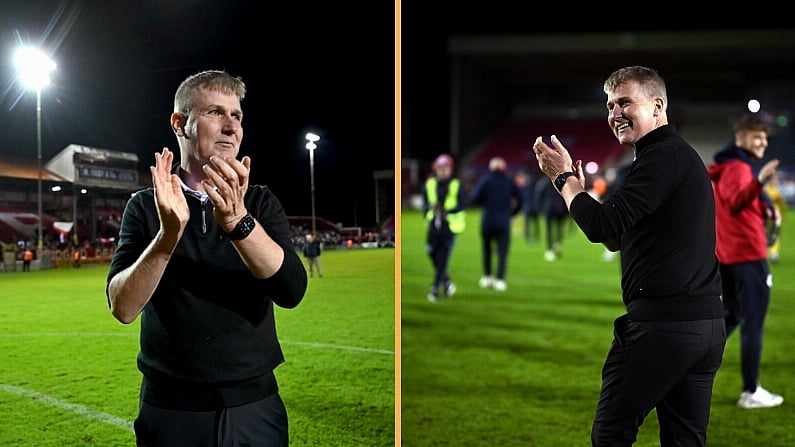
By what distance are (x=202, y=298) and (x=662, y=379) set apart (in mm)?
1473

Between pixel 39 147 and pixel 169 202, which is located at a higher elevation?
pixel 39 147

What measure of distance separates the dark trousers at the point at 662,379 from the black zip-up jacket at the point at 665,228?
54 mm

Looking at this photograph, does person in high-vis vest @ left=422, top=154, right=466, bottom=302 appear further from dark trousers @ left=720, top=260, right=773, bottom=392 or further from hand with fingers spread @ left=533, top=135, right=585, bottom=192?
hand with fingers spread @ left=533, top=135, right=585, bottom=192

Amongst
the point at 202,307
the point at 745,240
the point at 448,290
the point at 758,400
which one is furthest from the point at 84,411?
the point at 448,290

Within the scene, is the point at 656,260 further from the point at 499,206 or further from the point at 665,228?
the point at 499,206

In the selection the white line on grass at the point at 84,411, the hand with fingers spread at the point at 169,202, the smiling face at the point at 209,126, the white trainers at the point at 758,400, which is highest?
the smiling face at the point at 209,126

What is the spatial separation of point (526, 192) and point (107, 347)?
14.6 metres

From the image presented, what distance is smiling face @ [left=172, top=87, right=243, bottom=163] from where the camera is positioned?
255 cm

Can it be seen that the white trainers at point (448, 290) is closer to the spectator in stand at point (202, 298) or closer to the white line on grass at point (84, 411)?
the white line on grass at point (84, 411)

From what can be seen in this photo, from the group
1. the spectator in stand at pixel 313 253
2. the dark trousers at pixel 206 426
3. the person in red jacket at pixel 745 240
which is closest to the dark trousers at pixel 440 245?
the person in red jacket at pixel 745 240

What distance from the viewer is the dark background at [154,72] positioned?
275 cm

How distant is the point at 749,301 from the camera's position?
4852 mm

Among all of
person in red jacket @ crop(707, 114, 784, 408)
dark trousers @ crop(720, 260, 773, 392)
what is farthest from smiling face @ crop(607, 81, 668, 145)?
dark trousers @ crop(720, 260, 773, 392)

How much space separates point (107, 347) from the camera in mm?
2828
